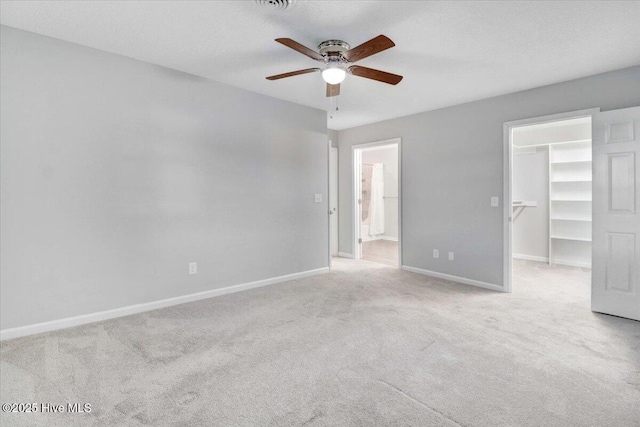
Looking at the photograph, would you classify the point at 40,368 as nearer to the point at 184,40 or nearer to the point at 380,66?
the point at 184,40

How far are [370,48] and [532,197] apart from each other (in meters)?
5.01

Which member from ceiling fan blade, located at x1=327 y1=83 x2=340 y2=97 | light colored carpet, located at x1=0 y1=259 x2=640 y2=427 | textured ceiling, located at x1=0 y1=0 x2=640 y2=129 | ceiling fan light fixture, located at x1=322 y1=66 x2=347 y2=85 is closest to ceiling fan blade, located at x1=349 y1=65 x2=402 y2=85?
ceiling fan light fixture, located at x1=322 y1=66 x2=347 y2=85

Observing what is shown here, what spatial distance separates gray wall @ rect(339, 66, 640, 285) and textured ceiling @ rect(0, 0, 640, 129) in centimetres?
22

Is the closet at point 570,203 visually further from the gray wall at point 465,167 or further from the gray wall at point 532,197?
the gray wall at point 465,167

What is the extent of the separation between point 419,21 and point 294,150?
247 cm

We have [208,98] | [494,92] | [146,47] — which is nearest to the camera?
[146,47]

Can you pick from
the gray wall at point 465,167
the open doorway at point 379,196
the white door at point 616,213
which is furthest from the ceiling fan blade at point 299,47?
the open doorway at point 379,196

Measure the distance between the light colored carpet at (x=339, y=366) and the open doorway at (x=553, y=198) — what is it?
2.36 meters

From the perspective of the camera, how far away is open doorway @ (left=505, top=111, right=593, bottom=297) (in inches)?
211

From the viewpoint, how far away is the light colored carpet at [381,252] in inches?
231

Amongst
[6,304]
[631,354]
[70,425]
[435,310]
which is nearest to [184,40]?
[6,304]

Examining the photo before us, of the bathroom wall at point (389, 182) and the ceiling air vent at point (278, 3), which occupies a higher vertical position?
the ceiling air vent at point (278, 3)

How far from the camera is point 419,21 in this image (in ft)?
7.82

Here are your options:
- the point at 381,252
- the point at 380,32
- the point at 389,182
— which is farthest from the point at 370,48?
the point at 389,182
